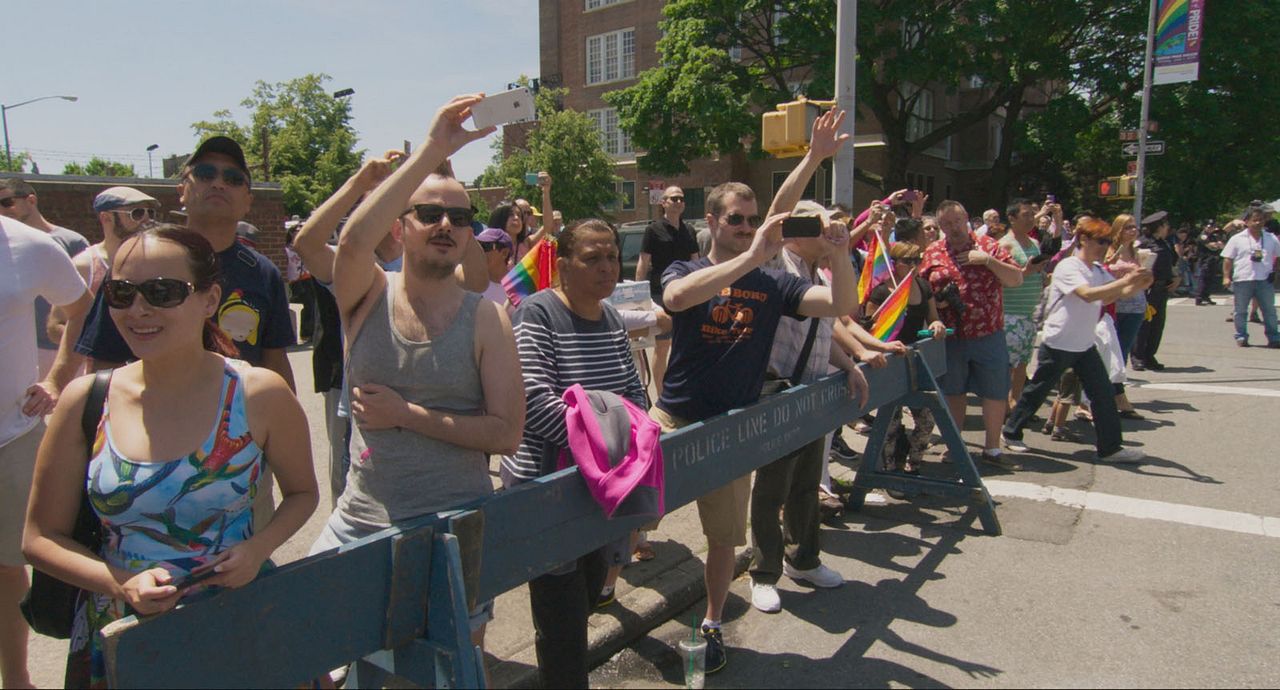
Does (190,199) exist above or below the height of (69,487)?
above

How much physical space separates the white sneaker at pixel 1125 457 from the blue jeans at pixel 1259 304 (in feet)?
27.0

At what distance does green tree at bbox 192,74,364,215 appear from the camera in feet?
128

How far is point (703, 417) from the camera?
356 cm

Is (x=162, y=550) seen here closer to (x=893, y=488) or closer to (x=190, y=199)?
(x=190, y=199)

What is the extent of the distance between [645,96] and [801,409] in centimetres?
2703

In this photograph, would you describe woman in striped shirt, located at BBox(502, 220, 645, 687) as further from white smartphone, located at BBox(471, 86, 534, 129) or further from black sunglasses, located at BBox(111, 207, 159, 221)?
black sunglasses, located at BBox(111, 207, 159, 221)

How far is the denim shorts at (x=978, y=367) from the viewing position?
243 inches

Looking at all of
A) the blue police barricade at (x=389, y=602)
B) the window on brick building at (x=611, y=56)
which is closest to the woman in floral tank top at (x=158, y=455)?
the blue police barricade at (x=389, y=602)

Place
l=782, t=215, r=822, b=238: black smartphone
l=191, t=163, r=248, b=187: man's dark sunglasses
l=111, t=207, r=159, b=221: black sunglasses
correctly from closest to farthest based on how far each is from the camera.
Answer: l=191, t=163, r=248, b=187: man's dark sunglasses, l=782, t=215, r=822, b=238: black smartphone, l=111, t=207, r=159, b=221: black sunglasses

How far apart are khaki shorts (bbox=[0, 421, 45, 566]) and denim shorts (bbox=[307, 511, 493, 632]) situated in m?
1.16

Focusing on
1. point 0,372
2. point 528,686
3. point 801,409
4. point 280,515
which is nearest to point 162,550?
point 280,515

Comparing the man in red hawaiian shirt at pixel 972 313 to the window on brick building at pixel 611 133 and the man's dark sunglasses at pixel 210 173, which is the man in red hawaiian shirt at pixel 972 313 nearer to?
the man's dark sunglasses at pixel 210 173

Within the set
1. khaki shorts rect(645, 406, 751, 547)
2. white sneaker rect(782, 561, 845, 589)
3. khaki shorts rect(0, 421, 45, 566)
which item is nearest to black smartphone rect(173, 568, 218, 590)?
khaki shorts rect(0, 421, 45, 566)

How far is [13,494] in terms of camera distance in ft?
9.27
